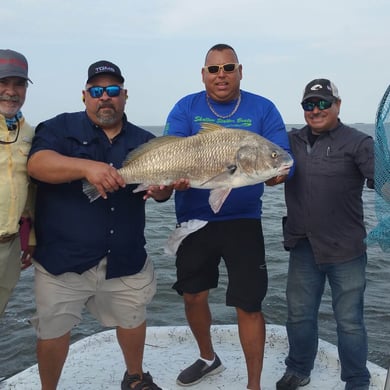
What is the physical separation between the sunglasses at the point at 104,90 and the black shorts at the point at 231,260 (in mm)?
1296

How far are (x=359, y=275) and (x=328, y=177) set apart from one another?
810 millimetres

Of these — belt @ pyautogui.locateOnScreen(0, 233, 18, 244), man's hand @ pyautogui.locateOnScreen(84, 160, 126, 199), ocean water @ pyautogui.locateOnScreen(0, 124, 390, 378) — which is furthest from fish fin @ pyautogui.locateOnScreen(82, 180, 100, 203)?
ocean water @ pyautogui.locateOnScreen(0, 124, 390, 378)

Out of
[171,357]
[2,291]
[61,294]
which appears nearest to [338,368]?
[171,357]

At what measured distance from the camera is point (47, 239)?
12.5 feet

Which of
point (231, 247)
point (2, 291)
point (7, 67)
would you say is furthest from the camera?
point (231, 247)

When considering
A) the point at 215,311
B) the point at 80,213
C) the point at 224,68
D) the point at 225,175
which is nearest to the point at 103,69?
the point at 224,68

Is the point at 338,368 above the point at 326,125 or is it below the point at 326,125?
below

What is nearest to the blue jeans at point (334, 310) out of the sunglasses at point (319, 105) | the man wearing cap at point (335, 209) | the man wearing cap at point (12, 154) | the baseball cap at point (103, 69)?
the man wearing cap at point (335, 209)

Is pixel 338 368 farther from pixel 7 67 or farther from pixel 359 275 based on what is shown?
pixel 7 67

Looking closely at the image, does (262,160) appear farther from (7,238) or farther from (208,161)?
(7,238)

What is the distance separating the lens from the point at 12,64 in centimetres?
360

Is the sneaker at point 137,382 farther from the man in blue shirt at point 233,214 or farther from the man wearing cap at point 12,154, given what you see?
the man wearing cap at point 12,154

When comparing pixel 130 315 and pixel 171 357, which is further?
pixel 171 357

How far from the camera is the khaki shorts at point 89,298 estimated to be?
3773 mm
